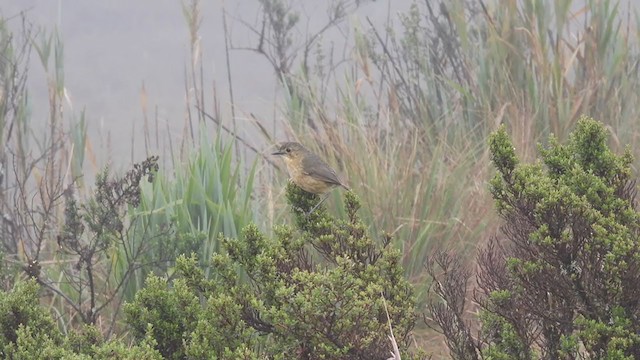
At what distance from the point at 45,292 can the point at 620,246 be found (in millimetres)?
3447

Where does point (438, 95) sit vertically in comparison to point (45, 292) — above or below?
above

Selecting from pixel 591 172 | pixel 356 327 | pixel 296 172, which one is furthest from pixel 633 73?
pixel 356 327

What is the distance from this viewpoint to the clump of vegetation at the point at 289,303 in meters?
2.81

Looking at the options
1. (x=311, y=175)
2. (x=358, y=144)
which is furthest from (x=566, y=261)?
(x=358, y=144)

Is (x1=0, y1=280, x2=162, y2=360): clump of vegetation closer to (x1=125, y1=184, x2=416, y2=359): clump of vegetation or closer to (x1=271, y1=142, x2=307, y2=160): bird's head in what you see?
(x1=125, y1=184, x2=416, y2=359): clump of vegetation

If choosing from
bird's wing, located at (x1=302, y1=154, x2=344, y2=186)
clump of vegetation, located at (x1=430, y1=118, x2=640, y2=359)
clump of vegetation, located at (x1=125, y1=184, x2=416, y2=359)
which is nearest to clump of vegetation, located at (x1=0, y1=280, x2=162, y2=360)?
clump of vegetation, located at (x1=125, y1=184, x2=416, y2=359)

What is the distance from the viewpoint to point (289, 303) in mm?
2850

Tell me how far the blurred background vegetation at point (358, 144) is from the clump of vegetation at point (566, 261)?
1.84 meters

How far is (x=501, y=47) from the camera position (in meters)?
7.44

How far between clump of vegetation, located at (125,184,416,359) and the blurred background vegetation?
1223 millimetres

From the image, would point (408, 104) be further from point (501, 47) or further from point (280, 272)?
point (280, 272)

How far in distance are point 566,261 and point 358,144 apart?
3.32 m

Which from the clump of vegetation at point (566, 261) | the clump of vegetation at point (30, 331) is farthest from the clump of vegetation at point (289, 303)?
the clump of vegetation at point (566, 261)

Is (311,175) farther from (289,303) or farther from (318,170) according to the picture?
(289,303)
